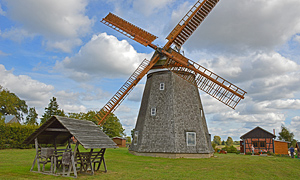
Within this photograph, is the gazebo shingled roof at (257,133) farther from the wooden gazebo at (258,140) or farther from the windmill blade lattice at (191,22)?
the windmill blade lattice at (191,22)

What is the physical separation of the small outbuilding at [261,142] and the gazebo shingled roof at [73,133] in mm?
26250

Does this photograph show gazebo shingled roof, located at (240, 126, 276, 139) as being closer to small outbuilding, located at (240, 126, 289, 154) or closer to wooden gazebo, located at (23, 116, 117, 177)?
small outbuilding, located at (240, 126, 289, 154)

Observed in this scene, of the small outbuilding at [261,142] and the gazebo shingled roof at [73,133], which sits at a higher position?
the gazebo shingled roof at [73,133]

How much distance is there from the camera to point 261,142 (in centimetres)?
3189

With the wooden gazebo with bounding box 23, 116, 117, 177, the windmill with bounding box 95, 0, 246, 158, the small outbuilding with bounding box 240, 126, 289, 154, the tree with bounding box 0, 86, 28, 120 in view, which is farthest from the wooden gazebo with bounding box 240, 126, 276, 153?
the tree with bounding box 0, 86, 28, 120

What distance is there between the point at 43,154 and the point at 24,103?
61268 mm

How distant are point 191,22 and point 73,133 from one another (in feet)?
51.6

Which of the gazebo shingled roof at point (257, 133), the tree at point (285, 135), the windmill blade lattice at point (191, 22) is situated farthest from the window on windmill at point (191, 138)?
the tree at point (285, 135)

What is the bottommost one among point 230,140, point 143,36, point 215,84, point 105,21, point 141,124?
point 230,140

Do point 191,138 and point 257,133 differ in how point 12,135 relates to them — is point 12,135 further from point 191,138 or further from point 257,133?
point 257,133

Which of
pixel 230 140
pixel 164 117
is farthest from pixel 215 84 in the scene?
pixel 230 140

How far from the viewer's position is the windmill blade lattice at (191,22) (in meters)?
21.4

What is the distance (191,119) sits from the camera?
21406mm

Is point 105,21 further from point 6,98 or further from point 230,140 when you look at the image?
point 230,140
